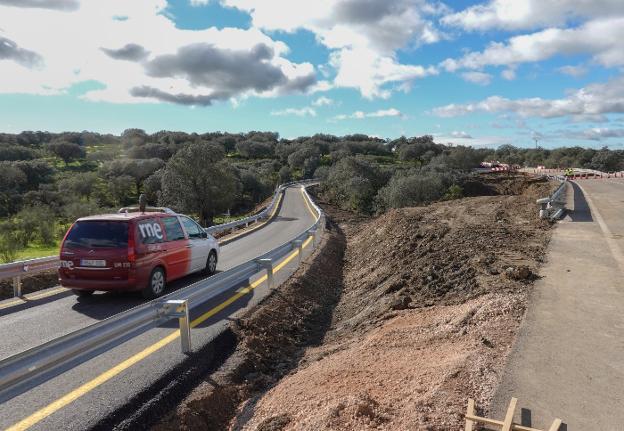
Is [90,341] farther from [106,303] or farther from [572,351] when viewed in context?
[572,351]

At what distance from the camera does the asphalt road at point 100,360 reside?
4.45 meters

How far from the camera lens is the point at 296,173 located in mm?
110812

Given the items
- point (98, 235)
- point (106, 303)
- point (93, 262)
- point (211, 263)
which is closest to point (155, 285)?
point (106, 303)

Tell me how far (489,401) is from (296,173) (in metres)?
108

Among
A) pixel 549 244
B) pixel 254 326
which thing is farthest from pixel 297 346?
pixel 549 244

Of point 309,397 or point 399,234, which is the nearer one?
point 309,397

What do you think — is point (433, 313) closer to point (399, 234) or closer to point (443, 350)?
point (443, 350)

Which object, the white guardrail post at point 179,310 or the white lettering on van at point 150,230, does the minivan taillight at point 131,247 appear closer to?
the white lettering on van at point 150,230

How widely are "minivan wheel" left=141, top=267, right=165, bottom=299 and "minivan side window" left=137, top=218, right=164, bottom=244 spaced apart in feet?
1.90

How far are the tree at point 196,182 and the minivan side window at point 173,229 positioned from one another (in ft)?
126

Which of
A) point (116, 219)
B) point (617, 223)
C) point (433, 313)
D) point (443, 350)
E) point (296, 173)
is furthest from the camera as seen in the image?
point (296, 173)

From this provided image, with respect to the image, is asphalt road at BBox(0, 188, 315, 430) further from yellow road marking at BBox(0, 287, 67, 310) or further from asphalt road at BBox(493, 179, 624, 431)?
asphalt road at BBox(493, 179, 624, 431)

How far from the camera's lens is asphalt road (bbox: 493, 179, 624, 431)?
3.87 metres

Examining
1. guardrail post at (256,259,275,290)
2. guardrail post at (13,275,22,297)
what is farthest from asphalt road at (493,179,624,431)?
guardrail post at (13,275,22,297)
